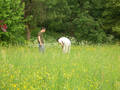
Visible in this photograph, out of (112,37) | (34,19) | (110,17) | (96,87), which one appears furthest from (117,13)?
(96,87)

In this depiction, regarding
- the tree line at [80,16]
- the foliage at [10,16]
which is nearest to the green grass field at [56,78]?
the foliage at [10,16]

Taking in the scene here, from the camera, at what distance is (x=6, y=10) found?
17.6 metres

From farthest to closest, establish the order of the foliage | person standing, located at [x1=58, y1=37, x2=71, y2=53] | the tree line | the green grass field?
the tree line < the foliage < person standing, located at [x1=58, y1=37, x2=71, y2=53] < the green grass field

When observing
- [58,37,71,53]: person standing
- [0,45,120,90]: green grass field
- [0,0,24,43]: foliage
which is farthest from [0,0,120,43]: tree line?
[0,45,120,90]: green grass field

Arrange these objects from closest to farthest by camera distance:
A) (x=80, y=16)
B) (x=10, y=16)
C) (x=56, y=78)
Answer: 1. (x=56, y=78)
2. (x=10, y=16)
3. (x=80, y=16)

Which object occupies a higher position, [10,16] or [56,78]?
[56,78]

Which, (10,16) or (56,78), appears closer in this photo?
(56,78)

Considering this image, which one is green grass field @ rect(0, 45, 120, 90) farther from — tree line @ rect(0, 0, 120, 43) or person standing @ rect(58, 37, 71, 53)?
tree line @ rect(0, 0, 120, 43)

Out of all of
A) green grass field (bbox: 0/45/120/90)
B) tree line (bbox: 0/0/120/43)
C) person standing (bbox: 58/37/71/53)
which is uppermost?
green grass field (bbox: 0/45/120/90)

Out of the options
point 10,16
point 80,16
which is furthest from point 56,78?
point 80,16

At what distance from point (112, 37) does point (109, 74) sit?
1823 cm

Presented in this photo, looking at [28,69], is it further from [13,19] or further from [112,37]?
[112,37]

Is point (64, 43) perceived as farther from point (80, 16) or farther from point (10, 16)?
point (80, 16)

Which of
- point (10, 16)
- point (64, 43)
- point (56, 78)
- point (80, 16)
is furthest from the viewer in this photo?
point (80, 16)
